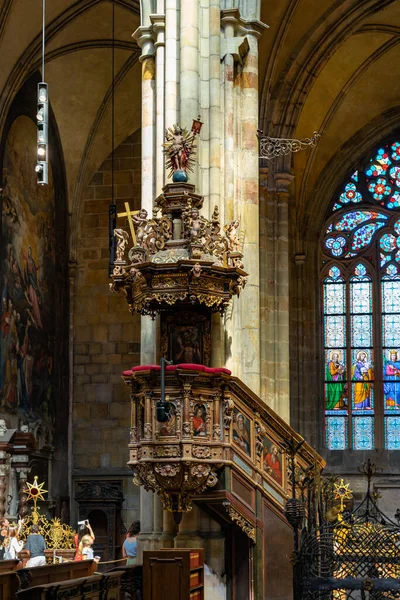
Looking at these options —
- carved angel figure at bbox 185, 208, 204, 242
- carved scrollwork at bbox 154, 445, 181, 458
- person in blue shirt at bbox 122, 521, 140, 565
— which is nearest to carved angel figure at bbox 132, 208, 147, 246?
carved angel figure at bbox 185, 208, 204, 242

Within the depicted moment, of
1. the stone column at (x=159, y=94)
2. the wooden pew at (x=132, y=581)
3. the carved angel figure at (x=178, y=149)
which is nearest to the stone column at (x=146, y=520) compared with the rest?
the wooden pew at (x=132, y=581)

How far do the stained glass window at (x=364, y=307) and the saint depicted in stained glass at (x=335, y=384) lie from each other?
0.02 m

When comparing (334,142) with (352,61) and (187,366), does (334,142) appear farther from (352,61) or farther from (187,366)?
(187,366)

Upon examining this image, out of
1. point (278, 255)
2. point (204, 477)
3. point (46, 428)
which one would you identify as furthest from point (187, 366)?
point (46, 428)

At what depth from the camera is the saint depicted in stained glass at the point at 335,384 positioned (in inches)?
1084

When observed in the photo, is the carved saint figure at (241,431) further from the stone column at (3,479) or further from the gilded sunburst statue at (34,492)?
the stone column at (3,479)

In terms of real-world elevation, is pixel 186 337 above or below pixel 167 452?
above

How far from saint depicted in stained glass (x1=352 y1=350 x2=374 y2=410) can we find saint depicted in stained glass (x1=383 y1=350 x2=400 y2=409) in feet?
1.19

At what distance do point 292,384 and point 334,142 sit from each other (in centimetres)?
583

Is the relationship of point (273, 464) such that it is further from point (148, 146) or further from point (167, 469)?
point (148, 146)

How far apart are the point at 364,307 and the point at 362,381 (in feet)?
5.78

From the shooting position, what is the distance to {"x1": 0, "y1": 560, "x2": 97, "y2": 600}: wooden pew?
980 centimetres

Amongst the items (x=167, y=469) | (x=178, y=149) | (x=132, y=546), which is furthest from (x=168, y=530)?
(x=178, y=149)

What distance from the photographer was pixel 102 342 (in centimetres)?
2639
